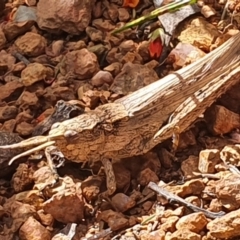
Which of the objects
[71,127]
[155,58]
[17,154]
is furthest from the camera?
[155,58]

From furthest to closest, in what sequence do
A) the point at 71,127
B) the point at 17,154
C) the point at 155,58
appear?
the point at 155,58 → the point at 17,154 → the point at 71,127

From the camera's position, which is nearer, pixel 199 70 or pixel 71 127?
pixel 71 127

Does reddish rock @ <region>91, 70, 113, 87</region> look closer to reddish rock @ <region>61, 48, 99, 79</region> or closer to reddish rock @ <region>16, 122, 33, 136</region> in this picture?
reddish rock @ <region>61, 48, 99, 79</region>

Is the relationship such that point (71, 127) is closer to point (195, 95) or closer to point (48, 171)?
point (48, 171)

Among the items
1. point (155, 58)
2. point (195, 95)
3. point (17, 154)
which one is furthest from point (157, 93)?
point (17, 154)

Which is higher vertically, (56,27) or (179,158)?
(56,27)

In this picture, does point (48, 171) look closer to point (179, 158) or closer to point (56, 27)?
point (179, 158)

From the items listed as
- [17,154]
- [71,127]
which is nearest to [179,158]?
[71,127]

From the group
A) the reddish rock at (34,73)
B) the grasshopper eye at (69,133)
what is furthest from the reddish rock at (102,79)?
the grasshopper eye at (69,133)

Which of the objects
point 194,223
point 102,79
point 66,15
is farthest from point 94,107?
point 194,223
